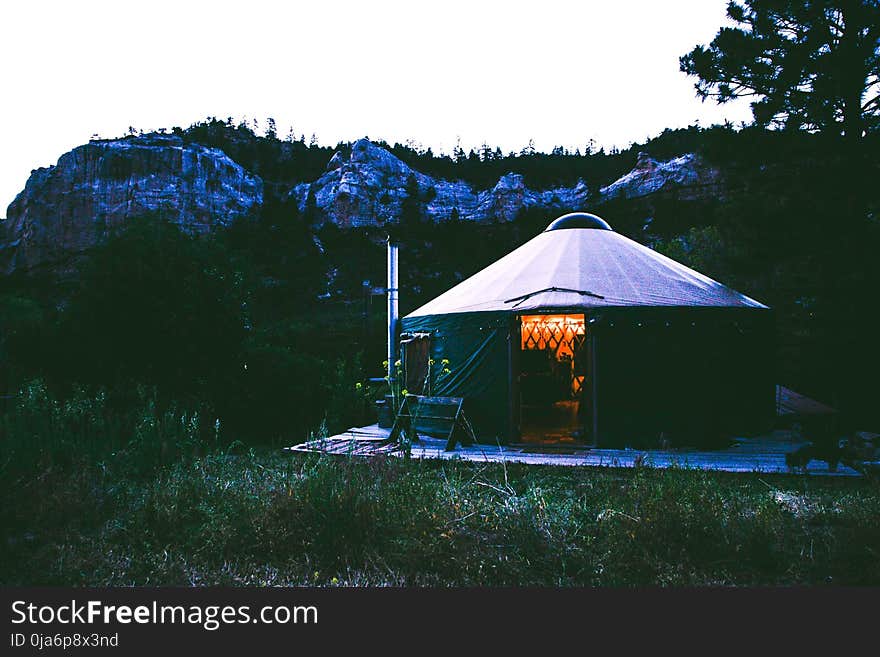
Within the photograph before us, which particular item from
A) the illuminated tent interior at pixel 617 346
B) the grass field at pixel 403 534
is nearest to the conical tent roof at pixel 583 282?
the illuminated tent interior at pixel 617 346

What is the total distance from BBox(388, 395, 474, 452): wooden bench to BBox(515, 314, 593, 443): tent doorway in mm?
1393

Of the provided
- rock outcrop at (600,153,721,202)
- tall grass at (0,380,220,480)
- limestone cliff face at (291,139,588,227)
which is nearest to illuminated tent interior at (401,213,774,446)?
tall grass at (0,380,220,480)

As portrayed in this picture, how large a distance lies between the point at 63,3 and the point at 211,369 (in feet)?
13.1


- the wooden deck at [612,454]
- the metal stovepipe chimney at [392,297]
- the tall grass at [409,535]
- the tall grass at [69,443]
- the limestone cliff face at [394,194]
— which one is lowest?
the wooden deck at [612,454]

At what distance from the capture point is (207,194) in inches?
962

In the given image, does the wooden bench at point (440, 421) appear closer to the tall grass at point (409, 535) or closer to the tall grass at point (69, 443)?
the tall grass at point (69, 443)

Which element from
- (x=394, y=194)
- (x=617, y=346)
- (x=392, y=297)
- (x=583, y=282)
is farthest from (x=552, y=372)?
(x=394, y=194)

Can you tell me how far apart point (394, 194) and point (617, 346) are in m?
20.6

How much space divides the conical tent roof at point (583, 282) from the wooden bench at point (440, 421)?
929mm

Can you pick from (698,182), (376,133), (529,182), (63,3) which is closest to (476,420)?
(63,3)

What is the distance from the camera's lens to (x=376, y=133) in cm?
3142

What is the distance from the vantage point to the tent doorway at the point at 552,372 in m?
7.58

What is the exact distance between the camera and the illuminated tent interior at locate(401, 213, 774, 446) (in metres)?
5.46

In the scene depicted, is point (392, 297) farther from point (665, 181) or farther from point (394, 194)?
point (394, 194)
